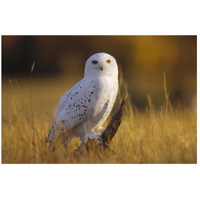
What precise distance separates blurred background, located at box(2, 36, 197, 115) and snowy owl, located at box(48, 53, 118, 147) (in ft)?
6.42

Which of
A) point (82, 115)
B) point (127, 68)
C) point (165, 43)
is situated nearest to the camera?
point (82, 115)

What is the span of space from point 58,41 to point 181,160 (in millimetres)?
3381

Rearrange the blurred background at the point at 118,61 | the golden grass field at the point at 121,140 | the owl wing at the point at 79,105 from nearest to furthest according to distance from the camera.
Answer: the golden grass field at the point at 121,140 < the owl wing at the point at 79,105 < the blurred background at the point at 118,61

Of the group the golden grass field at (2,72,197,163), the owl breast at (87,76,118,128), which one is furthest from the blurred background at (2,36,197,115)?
the owl breast at (87,76,118,128)

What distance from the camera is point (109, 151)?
279 centimetres

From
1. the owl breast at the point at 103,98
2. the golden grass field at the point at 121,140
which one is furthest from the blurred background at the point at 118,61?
the owl breast at the point at 103,98

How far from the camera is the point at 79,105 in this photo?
9.29ft

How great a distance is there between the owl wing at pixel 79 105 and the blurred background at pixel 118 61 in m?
1.97

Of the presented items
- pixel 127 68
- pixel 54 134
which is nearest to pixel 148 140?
pixel 54 134

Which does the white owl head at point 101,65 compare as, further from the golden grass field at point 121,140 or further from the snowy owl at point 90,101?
the golden grass field at point 121,140

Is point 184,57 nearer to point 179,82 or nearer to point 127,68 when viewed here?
point 179,82

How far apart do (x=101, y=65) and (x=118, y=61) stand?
2.78 meters

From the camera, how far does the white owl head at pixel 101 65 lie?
2756mm

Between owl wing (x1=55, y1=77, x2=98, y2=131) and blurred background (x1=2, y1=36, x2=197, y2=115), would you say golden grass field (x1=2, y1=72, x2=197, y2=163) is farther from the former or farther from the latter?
blurred background (x1=2, y1=36, x2=197, y2=115)
